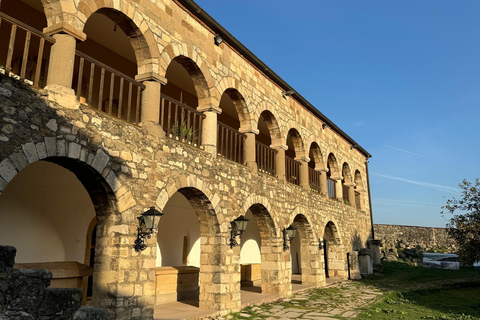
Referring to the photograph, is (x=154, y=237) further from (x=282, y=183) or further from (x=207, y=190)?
(x=282, y=183)

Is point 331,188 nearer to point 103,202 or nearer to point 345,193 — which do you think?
point 345,193

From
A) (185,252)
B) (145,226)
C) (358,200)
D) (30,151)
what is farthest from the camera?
(358,200)

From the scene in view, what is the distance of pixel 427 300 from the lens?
10258 mm

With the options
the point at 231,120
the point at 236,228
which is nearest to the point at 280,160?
the point at 231,120

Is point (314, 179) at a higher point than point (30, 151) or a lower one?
higher

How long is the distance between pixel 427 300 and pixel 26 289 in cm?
1024

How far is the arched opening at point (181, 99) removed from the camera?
24.4 ft

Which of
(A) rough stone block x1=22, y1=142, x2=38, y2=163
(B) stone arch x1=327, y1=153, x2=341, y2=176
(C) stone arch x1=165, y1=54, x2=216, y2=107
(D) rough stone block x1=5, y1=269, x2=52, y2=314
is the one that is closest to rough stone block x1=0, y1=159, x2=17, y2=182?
(A) rough stone block x1=22, y1=142, x2=38, y2=163

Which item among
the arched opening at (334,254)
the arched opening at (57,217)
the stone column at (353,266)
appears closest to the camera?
the arched opening at (57,217)

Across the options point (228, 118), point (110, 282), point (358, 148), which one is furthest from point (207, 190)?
point (358, 148)

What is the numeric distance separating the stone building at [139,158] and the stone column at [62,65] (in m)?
0.02

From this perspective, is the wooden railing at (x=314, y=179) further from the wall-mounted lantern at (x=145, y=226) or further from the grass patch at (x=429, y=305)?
the wall-mounted lantern at (x=145, y=226)

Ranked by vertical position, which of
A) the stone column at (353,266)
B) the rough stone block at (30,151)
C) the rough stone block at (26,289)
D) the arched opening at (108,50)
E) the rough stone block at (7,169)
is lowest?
the stone column at (353,266)

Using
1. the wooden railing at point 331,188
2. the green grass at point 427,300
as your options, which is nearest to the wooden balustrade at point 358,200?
the wooden railing at point 331,188
